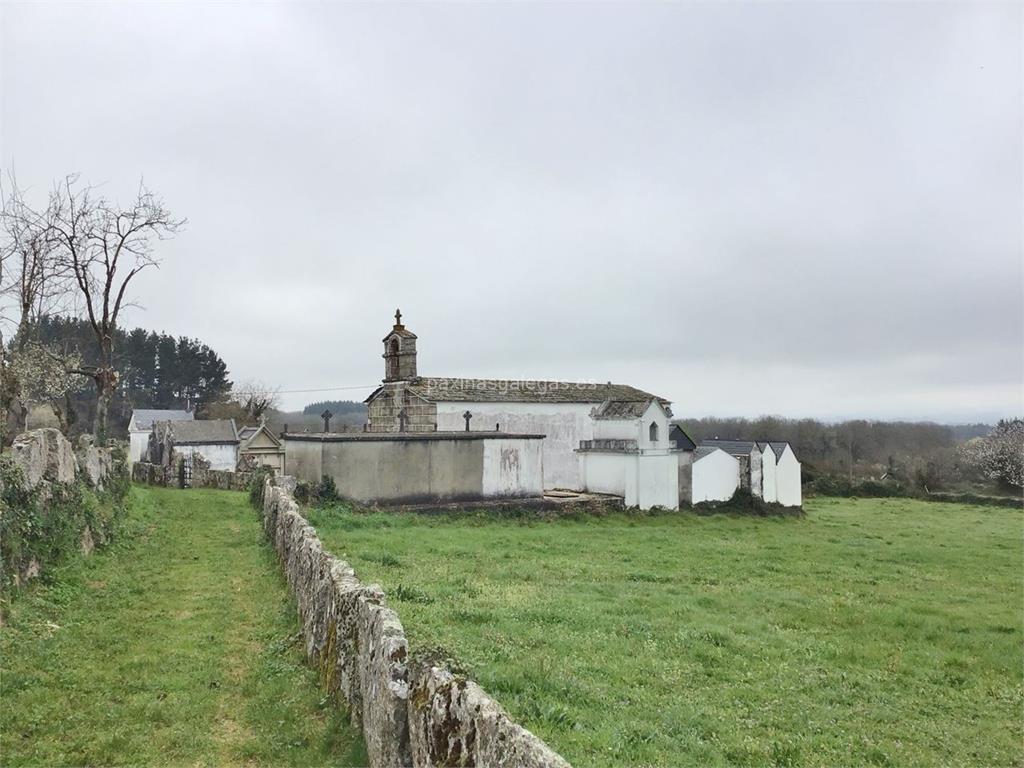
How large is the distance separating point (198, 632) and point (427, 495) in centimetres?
1788

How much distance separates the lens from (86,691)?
704 centimetres

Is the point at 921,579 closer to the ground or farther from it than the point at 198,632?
closer to the ground

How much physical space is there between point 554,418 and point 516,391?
2.59 metres

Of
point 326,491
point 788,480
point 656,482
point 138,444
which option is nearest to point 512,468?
point 326,491

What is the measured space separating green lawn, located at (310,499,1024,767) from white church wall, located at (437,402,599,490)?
37.4 feet

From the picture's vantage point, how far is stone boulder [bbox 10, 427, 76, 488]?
10.8 meters

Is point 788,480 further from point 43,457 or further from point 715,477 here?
point 43,457

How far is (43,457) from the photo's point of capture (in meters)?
12.0

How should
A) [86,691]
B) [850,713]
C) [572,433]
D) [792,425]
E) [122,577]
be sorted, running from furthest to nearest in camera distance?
[792,425] → [572,433] → [122,577] → [850,713] → [86,691]

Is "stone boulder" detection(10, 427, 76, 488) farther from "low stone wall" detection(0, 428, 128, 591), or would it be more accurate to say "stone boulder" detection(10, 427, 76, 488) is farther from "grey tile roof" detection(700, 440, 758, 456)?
"grey tile roof" detection(700, 440, 758, 456)

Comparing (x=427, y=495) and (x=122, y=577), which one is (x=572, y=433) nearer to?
(x=427, y=495)

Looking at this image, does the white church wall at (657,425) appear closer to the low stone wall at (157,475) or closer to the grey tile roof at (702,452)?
the grey tile roof at (702,452)

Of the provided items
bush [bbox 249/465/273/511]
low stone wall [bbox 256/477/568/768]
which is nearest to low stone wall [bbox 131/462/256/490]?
bush [bbox 249/465/273/511]

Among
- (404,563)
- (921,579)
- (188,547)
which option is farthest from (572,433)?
(188,547)
